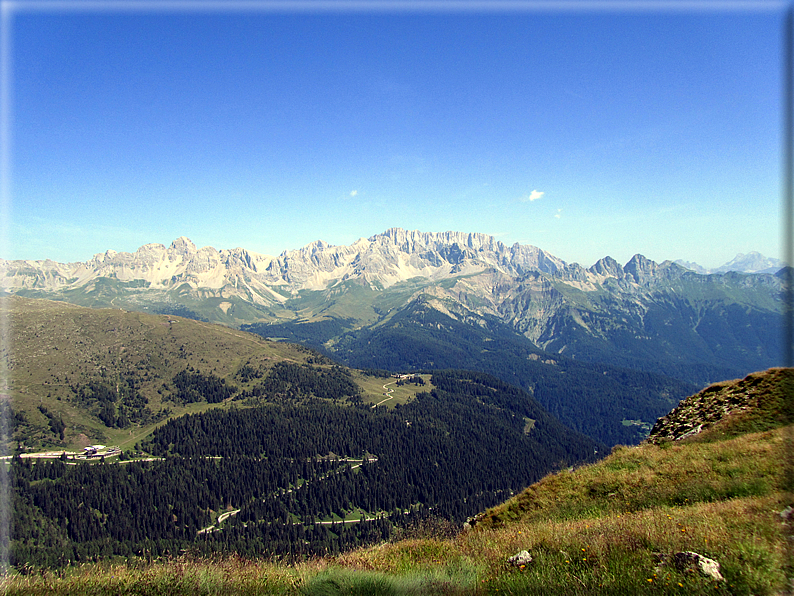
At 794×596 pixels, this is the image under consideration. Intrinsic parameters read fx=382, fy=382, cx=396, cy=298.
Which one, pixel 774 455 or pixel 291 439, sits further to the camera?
pixel 291 439

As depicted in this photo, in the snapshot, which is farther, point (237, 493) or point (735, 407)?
point (237, 493)

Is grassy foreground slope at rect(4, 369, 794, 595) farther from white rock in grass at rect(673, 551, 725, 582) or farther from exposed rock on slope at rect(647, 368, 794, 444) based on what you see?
exposed rock on slope at rect(647, 368, 794, 444)

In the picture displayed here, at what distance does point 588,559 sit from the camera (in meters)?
9.22

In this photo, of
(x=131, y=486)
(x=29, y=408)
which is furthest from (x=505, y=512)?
(x=29, y=408)

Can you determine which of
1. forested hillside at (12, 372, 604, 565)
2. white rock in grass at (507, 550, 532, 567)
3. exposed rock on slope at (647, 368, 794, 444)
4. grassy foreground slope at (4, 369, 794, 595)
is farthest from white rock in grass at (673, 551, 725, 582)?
forested hillside at (12, 372, 604, 565)

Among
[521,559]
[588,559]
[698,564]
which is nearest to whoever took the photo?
[698,564]

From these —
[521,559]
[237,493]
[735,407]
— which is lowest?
[237,493]

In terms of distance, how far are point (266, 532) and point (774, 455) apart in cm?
14448

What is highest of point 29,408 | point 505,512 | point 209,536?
point 505,512

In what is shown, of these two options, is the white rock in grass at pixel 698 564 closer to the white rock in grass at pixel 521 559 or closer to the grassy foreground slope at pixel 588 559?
the grassy foreground slope at pixel 588 559

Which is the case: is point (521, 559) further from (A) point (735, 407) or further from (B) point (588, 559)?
(A) point (735, 407)

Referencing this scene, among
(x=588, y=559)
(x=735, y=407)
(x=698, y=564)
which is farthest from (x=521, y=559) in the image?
(x=735, y=407)

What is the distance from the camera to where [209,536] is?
12194cm

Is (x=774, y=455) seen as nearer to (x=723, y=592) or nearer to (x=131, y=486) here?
(x=723, y=592)
